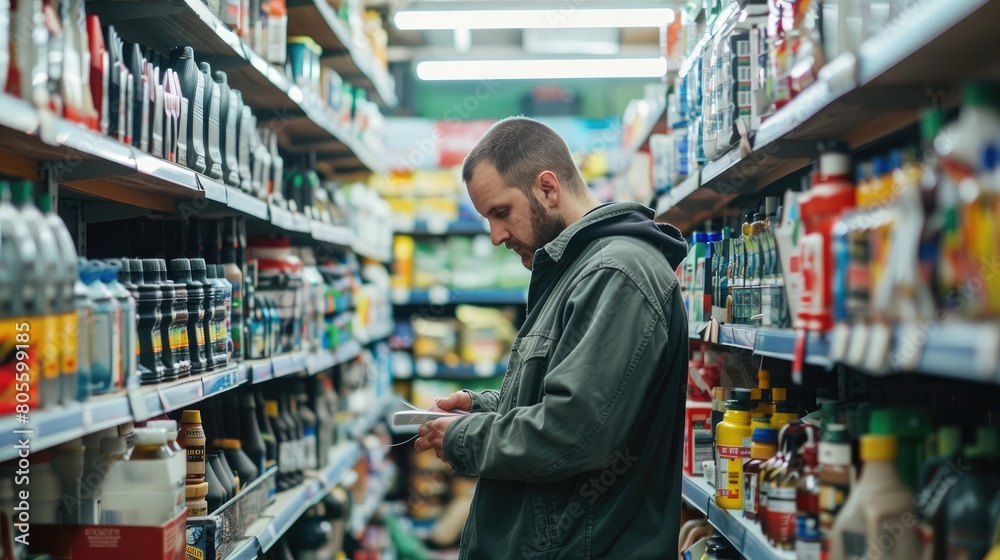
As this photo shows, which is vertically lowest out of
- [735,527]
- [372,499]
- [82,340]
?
[372,499]

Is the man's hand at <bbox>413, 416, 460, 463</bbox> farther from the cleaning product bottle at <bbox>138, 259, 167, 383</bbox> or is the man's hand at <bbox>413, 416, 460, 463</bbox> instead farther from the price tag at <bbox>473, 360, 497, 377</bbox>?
the price tag at <bbox>473, 360, 497, 377</bbox>

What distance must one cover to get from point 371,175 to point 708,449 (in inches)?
141

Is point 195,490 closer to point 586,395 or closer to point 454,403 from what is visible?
point 454,403

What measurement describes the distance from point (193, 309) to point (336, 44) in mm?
2431

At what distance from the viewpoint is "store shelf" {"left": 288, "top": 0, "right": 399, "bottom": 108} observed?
388cm

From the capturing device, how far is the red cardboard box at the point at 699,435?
295 centimetres

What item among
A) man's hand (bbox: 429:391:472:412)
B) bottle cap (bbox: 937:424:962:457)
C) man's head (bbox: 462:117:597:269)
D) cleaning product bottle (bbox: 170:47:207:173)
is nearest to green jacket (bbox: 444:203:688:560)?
man's head (bbox: 462:117:597:269)

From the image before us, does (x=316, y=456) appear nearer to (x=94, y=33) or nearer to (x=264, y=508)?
(x=264, y=508)

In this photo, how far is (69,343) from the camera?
1604mm

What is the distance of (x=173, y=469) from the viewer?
1.97 metres

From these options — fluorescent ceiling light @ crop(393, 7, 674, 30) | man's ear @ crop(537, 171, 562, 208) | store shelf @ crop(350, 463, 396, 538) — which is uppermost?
fluorescent ceiling light @ crop(393, 7, 674, 30)

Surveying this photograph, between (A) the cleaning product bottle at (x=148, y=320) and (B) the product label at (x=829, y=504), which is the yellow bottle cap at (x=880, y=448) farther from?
(A) the cleaning product bottle at (x=148, y=320)

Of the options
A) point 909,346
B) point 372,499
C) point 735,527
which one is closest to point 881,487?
point 909,346

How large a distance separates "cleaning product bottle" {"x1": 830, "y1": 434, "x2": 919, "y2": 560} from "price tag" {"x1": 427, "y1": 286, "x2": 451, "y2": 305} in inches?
196
